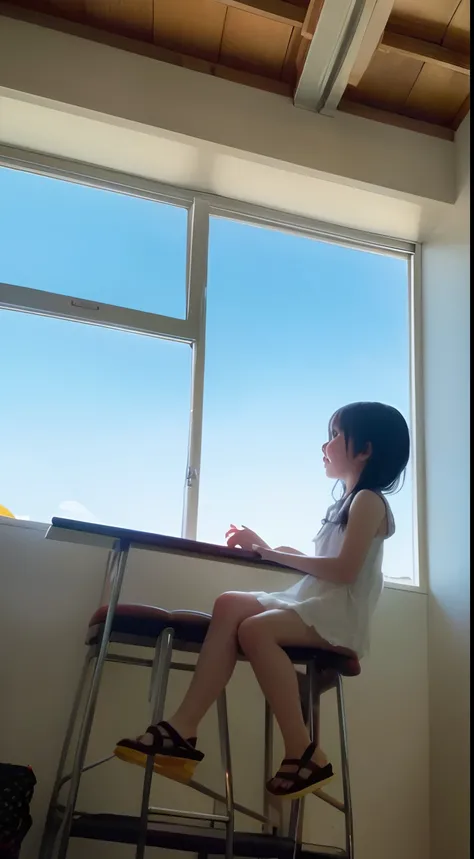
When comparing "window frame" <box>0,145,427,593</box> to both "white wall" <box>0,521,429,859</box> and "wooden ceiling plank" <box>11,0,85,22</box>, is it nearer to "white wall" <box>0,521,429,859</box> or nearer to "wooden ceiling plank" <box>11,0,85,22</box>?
"white wall" <box>0,521,429,859</box>

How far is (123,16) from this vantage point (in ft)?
8.86

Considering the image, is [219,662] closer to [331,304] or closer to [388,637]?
[388,637]

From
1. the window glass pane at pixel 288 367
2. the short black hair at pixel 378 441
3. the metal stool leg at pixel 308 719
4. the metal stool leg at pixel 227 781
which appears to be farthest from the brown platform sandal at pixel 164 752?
the window glass pane at pixel 288 367

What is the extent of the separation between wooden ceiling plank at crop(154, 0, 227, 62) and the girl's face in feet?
4.90

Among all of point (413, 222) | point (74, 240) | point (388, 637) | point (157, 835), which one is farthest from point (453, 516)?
point (74, 240)

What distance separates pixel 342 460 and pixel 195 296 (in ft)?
3.17

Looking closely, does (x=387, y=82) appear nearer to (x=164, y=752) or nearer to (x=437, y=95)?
(x=437, y=95)

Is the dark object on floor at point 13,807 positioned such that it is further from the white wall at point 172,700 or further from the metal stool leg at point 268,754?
the metal stool leg at point 268,754

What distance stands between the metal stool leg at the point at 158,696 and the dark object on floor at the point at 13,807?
287mm

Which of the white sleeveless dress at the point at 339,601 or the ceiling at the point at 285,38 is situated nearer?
the white sleeveless dress at the point at 339,601

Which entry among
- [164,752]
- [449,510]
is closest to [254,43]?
[449,510]

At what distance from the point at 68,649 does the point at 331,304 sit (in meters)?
1.67

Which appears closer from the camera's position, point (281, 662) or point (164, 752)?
point (164, 752)

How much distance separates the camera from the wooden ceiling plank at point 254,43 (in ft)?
8.78
